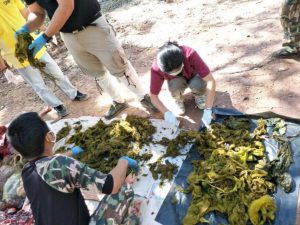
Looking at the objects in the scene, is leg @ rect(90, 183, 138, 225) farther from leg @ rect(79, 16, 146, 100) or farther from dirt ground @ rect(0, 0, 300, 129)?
leg @ rect(79, 16, 146, 100)

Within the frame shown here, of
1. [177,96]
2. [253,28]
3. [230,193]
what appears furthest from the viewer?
[253,28]

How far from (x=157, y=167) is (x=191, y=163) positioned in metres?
0.34

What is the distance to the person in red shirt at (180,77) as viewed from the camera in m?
3.22

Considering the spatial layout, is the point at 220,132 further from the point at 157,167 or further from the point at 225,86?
the point at 225,86

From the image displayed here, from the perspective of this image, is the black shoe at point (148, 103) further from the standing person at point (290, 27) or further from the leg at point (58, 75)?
the standing person at point (290, 27)

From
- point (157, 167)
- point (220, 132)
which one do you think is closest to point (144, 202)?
point (157, 167)

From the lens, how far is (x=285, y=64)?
13.6ft

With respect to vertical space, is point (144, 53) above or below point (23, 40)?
below

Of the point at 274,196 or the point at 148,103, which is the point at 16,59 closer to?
the point at 148,103

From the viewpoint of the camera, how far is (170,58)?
3.18 meters

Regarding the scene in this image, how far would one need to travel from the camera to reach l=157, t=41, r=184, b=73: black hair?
3.18 m

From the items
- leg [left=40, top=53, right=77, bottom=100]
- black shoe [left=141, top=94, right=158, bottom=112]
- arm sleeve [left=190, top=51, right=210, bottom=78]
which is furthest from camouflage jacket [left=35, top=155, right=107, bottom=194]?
leg [left=40, top=53, right=77, bottom=100]

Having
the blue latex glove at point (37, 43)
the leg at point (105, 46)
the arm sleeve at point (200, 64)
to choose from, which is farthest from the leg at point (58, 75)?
the arm sleeve at point (200, 64)

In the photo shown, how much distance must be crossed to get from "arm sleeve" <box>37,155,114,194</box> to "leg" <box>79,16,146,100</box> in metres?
1.84
